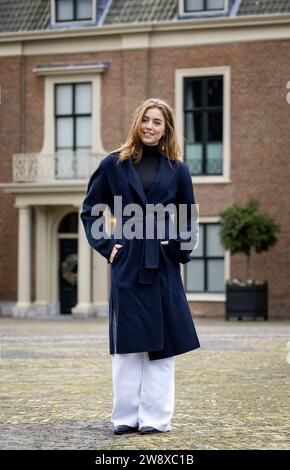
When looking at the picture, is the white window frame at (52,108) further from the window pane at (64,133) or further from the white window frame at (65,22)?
Result: the white window frame at (65,22)

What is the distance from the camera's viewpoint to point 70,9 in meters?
28.6

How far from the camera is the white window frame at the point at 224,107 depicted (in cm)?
2669

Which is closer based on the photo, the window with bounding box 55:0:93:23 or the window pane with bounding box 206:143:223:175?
the window pane with bounding box 206:143:223:175

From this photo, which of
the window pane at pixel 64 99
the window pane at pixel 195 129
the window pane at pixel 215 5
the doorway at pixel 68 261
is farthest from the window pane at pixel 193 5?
the doorway at pixel 68 261

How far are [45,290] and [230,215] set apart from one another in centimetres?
608

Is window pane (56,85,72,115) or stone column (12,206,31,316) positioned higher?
window pane (56,85,72,115)

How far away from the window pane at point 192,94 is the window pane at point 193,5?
5.89ft

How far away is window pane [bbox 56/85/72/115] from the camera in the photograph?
2816 cm

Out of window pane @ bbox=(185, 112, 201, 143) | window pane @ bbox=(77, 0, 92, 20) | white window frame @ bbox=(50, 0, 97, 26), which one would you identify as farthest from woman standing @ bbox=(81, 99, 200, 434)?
window pane @ bbox=(77, 0, 92, 20)

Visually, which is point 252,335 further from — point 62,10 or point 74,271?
point 62,10

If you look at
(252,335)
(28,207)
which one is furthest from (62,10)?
(252,335)

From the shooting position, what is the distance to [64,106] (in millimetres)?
28250

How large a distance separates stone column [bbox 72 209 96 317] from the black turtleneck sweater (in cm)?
2009

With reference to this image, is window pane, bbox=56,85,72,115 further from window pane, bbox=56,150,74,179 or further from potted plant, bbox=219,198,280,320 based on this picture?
potted plant, bbox=219,198,280,320
